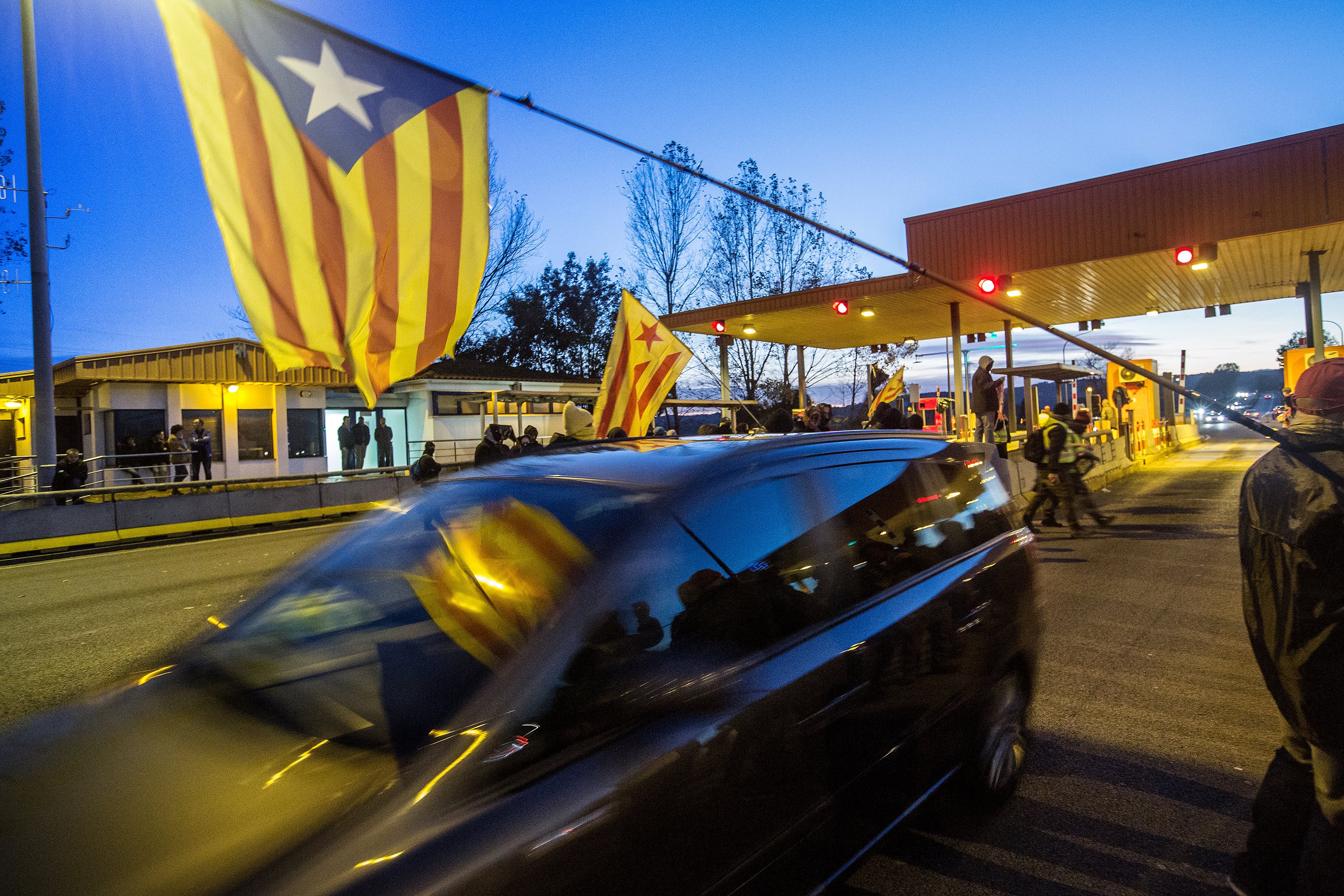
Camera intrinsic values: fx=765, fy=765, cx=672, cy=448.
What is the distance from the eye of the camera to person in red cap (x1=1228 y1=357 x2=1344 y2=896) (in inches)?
92.1

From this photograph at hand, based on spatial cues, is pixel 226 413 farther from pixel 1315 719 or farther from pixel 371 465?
pixel 1315 719

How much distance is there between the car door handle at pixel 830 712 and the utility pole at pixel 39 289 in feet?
55.6

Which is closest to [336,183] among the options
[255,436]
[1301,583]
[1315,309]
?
[1301,583]

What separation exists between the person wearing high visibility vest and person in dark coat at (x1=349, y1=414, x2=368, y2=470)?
19.3m

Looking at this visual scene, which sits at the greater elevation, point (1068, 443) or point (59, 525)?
point (1068, 443)

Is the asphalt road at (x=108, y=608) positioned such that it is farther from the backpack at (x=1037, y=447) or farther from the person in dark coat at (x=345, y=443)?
the person in dark coat at (x=345, y=443)

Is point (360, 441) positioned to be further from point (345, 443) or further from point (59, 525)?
point (59, 525)

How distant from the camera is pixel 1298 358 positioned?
17797 mm

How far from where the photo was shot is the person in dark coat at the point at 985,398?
46.8 feet

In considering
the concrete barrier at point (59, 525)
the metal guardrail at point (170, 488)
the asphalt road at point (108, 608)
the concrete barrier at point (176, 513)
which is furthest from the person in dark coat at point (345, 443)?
the asphalt road at point (108, 608)

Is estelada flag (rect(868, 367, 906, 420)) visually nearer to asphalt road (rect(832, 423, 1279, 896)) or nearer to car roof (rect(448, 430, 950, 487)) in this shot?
asphalt road (rect(832, 423, 1279, 896))

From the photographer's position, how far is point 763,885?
2072 millimetres

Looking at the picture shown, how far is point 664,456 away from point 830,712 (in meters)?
0.96

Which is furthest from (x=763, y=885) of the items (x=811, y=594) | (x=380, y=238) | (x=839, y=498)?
(x=380, y=238)
